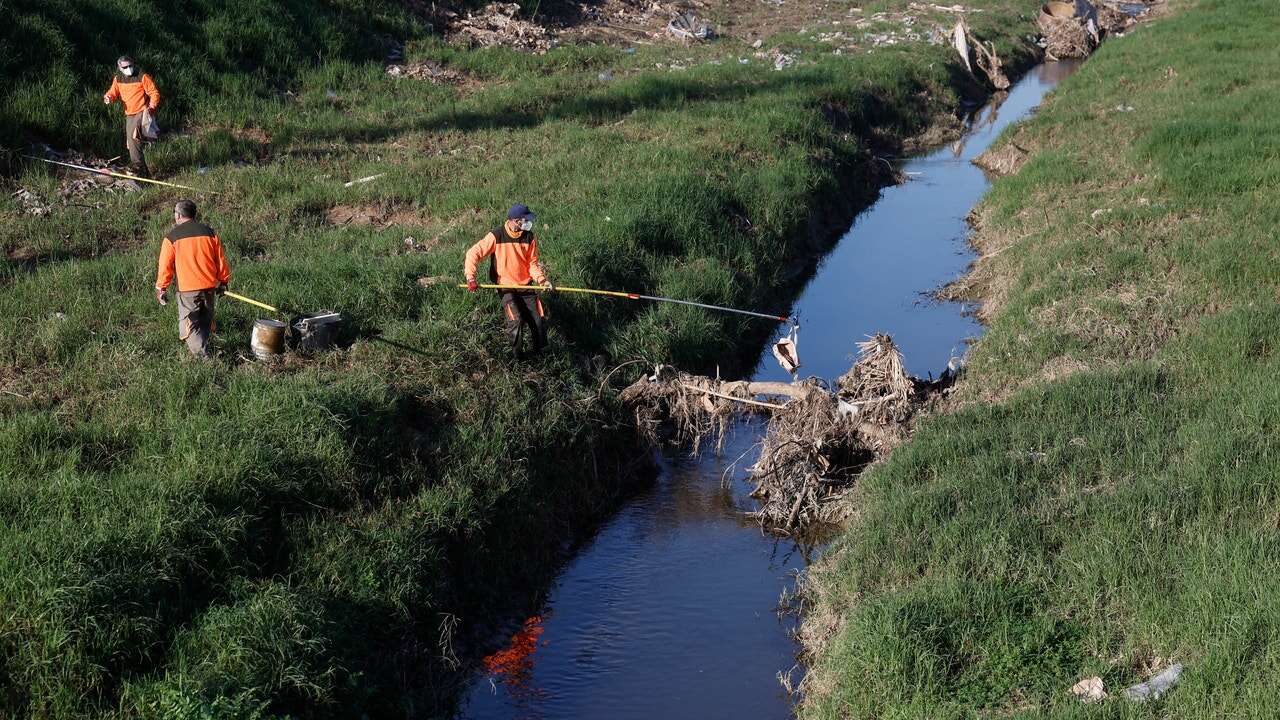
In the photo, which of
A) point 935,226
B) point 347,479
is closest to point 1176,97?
point 935,226

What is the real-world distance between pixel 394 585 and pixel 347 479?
970 mm

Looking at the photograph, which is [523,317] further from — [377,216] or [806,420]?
[377,216]

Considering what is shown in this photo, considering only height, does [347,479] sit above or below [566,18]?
below

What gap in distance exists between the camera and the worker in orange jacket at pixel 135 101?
15.3m

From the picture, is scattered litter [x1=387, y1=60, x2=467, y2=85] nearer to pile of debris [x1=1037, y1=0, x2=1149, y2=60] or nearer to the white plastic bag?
the white plastic bag

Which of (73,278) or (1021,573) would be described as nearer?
(1021,573)

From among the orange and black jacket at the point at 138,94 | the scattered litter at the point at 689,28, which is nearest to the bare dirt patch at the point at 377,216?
the orange and black jacket at the point at 138,94

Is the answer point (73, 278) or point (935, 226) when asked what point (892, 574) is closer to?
point (73, 278)

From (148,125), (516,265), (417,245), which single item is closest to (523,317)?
(516,265)

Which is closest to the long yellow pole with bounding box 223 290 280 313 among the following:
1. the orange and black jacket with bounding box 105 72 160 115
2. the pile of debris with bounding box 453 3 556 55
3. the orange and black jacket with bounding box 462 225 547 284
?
the orange and black jacket with bounding box 462 225 547 284

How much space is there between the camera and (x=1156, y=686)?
6449 millimetres

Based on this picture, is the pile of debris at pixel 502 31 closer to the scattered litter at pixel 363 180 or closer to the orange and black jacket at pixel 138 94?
the scattered litter at pixel 363 180

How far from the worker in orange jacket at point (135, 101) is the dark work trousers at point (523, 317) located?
22.5 feet

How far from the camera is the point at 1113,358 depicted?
35.7 ft
